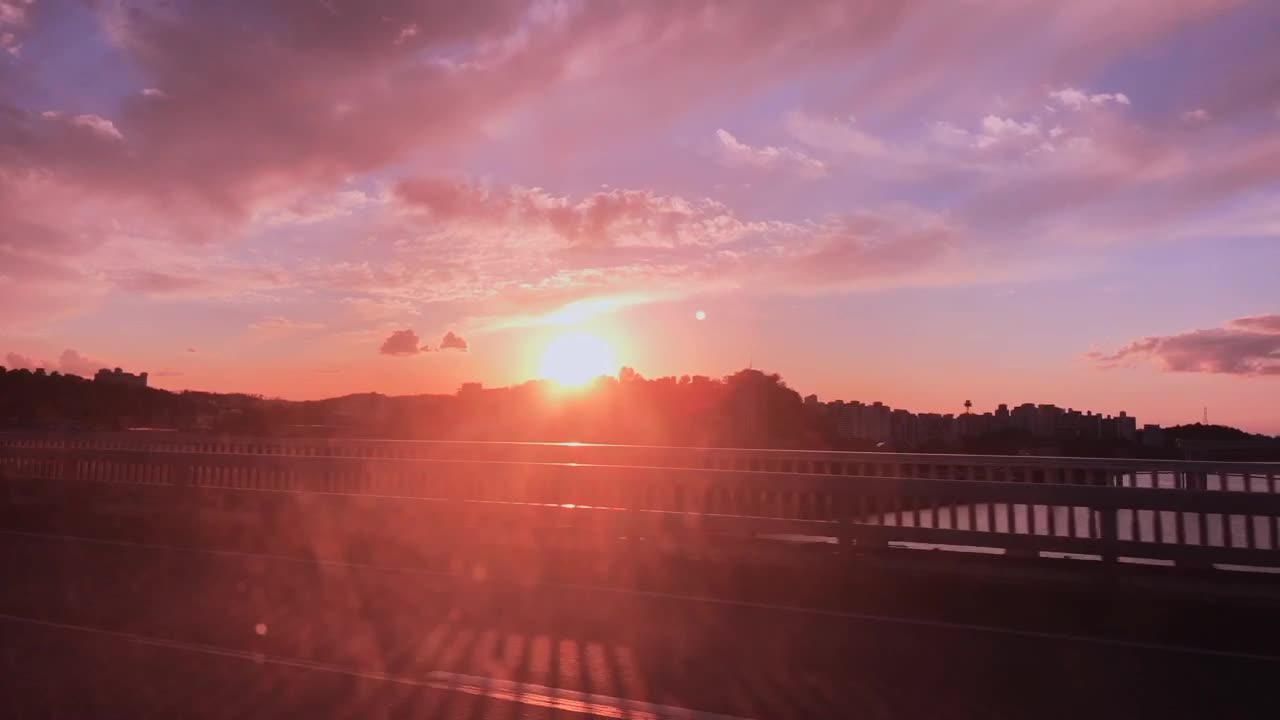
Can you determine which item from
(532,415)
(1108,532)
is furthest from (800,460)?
(532,415)

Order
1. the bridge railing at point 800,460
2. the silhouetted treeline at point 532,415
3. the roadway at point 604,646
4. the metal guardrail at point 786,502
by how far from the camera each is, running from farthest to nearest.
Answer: the silhouetted treeline at point 532,415, the bridge railing at point 800,460, the metal guardrail at point 786,502, the roadway at point 604,646

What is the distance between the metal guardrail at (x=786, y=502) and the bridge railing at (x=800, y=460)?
3.11 ft

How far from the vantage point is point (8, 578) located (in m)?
12.2

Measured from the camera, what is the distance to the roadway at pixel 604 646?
275 inches

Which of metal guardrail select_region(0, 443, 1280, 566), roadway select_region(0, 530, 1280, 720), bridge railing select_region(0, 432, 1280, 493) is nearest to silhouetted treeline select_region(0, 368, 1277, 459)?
bridge railing select_region(0, 432, 1280, 493)

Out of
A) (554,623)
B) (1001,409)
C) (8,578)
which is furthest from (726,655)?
(1001,409)

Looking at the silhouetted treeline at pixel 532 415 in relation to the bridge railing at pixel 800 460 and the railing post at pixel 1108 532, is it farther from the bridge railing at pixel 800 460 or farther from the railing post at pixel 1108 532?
the railing post at pixel 1108 532

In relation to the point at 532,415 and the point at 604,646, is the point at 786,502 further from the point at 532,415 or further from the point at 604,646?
the point at 532,415

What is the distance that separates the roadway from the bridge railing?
362 centimetres

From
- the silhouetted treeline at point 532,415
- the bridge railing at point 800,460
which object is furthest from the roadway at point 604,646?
the silhouetted treeline at point 532,415

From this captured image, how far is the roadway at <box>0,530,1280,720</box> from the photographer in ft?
22.9

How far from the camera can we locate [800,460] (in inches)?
706

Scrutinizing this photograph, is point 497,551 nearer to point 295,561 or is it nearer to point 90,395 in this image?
point 295,561

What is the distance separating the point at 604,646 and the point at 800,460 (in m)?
9.78
